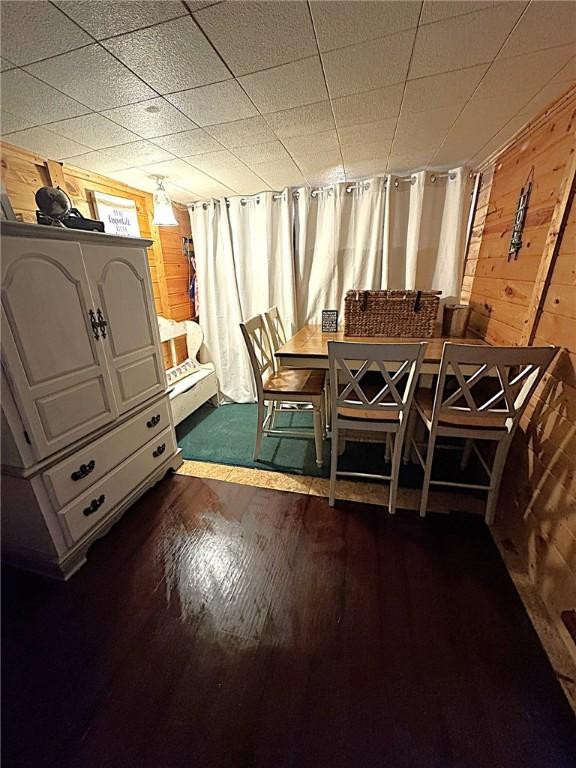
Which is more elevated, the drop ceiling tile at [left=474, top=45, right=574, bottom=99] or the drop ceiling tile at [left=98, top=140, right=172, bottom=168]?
the drop ceiling tile at [left=474, top=45, right=574, bottom=99]

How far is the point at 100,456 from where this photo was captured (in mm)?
1562

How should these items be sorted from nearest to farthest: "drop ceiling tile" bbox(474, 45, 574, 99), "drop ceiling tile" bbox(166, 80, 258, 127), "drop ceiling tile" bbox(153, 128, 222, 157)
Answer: "drop ceiling tile" bbox(474, 45, 574, 99)
"drop ceiling tile" bbox(166, 80, 258, 127)
"drop ceiling tile" bbox(153, 128, 222, 157)

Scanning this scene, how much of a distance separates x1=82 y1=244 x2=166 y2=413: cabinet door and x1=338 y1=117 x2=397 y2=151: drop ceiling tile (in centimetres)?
138

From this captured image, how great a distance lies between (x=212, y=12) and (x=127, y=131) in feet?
3.14

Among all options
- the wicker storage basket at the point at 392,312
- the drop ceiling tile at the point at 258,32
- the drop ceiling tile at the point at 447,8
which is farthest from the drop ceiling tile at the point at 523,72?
the wicker storage basket at the point at 392,312

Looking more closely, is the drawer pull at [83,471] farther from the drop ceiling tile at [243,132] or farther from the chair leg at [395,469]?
the drop ceiling tile at [243,132]

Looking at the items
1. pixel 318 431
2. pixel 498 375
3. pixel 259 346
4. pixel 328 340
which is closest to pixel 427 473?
pixel 498 375

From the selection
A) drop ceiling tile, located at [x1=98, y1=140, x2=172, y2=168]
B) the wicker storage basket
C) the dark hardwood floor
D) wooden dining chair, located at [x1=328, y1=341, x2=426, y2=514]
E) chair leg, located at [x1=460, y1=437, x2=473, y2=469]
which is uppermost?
drop ceiling tile, located at [x1=98, y1=140, x2=172, y2=168]

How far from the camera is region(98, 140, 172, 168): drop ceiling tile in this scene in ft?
5.77

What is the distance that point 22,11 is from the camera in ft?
2.80

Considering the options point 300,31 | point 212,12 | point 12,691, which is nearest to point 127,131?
point 212,12

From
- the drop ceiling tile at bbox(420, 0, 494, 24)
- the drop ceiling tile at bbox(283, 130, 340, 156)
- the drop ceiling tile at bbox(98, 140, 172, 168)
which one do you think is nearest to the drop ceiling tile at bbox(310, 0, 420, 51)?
the drop ceiling tile at bbox(420, 0, 494, 24)

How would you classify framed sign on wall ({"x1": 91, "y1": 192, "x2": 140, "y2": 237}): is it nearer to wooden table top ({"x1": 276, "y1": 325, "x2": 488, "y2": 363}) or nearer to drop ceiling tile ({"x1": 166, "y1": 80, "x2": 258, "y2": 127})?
drop ceiling tile ({"x1": 166, "y1": 80, "x2": 258, "y2": 127})

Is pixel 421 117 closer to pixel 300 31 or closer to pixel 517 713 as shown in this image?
pixel 300 31
